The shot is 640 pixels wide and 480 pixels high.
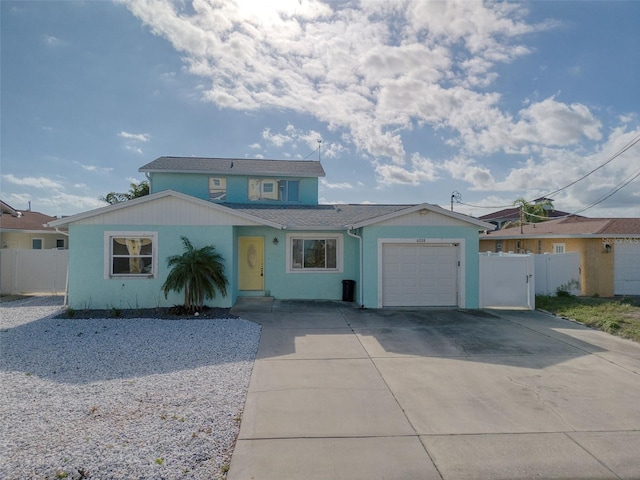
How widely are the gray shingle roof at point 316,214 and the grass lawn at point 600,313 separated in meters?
6.00

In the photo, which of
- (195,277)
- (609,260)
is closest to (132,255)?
(195,277)

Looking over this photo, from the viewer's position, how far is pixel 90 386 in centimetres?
552

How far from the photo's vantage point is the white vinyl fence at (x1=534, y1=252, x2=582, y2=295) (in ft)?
47.3

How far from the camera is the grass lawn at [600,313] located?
924 centimetres

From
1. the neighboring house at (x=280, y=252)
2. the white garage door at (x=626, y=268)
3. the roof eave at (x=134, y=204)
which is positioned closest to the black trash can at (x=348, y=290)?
the neighboring house at (x=280, y=252)

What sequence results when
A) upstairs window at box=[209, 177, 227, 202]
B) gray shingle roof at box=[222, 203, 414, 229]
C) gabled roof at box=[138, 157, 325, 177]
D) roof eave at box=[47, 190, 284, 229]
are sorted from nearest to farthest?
1. roof eave at box=[47, 190, 284, 229]
2. gray shingle roof at box=[222, 203, 414, 229]
3. gabled roof at box=[138, 157, 325, 177]
4. upstairs window at box=[209, 177, 227, 202]

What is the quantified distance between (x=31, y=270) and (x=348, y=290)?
12.4m

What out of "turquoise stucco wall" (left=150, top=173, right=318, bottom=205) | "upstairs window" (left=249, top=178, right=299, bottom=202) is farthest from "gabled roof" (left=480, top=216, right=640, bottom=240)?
"turquoise stucco wall" (left=150, top=173, right=318, bottom=205)

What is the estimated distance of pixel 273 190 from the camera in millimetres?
17609

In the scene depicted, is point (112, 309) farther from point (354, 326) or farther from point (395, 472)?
point (395, 472)

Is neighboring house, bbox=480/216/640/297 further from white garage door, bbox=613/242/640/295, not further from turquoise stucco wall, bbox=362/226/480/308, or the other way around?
turquoise stucco wall, bbox=362/226/480/308

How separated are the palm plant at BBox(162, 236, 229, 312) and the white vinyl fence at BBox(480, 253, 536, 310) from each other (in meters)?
8.50

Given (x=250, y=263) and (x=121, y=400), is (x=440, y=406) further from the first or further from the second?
(x=250, y=263)

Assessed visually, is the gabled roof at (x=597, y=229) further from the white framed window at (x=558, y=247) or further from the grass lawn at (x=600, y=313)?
the grass lawn at (x=600, y=313)
